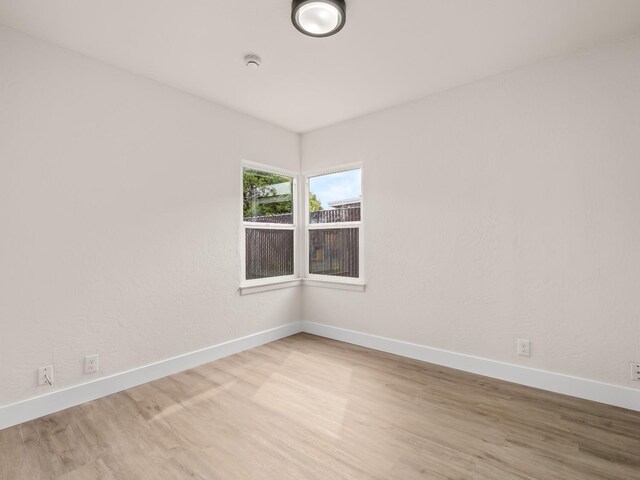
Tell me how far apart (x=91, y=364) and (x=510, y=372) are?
129 inches

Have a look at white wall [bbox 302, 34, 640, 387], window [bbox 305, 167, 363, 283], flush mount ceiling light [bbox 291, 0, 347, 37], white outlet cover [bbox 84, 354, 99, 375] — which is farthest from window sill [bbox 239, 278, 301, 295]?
flush mount ceiling light [bbox 291, 0, 347, 37]

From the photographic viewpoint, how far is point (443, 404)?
7.61 ft

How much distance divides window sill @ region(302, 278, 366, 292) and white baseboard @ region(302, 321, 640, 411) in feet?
1.60

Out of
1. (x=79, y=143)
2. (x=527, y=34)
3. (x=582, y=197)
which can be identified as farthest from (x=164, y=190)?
(x=582, y=197)

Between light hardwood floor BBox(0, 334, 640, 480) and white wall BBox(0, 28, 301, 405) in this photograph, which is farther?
white wall BBox(0, 28, 301, 405)

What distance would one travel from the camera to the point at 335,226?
397 centimetres

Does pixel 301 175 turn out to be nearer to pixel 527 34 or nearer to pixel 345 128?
pixel 345 128

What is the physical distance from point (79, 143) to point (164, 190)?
2.24 feet

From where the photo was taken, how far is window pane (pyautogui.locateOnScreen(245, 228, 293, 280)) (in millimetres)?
3706

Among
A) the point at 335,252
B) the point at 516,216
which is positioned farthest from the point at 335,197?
the point at 516,216

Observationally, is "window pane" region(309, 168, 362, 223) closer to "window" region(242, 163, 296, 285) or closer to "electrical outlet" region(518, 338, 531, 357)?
"window" region(242, 163, 296, 285)

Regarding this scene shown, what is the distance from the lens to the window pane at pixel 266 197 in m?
3.68

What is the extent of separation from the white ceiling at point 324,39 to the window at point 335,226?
1.15m

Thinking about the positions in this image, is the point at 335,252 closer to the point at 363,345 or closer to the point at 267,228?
the point at 267,228
